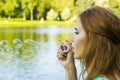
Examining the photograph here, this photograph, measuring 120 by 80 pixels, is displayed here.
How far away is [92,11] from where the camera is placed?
38.4 inches

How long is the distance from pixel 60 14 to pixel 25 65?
20.5 meters

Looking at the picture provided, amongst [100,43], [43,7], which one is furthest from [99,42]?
[43,7]

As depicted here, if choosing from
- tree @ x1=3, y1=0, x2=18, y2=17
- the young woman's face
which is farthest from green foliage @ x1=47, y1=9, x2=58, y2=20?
the young woman's face

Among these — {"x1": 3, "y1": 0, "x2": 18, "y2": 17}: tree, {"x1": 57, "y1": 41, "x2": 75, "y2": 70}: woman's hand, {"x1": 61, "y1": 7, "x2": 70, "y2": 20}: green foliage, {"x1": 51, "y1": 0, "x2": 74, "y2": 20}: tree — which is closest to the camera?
{"x1": 57, "y1": 41, "x2": 75, "y2": 70}: woman's hand

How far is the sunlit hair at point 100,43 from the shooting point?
952mm

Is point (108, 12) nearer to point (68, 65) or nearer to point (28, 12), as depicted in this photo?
point (68, 65)

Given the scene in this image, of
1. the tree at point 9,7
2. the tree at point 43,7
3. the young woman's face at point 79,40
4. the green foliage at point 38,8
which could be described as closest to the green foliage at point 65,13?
the green foliage at point 38,8

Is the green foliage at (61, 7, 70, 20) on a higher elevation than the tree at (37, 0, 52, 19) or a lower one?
lower

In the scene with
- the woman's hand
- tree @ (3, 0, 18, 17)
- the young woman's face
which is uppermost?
tree @ (3, 0, 18, 17)

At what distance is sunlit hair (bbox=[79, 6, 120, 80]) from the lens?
95 centimetres

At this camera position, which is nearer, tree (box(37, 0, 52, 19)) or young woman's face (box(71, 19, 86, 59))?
young woman's face (box(71, 19, 86, 59))

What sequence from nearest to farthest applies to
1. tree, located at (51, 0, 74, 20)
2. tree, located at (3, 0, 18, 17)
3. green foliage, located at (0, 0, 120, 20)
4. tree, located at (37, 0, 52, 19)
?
green foliage, located at (0, 0, 120, 20)
tree, located at (51, 0, 74, 20)
tree, located at (37, 0, 52, 19)
tree, located at (3, 0, 18, 17)

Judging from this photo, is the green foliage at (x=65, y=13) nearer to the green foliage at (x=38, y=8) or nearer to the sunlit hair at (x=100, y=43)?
the green foliage at (x=38, y=8)

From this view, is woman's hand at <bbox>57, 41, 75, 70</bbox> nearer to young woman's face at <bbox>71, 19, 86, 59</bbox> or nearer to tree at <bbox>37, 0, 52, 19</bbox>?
young woman's face at <bbox>71, 19, 86, 59</bbox>
